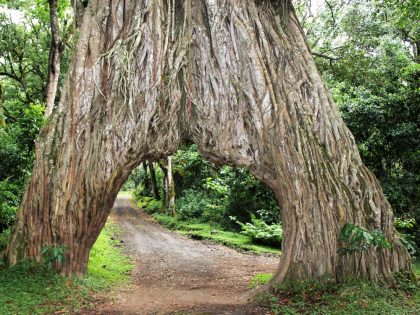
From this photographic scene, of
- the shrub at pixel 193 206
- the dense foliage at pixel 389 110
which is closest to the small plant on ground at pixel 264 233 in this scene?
the dense foliage at pixel 389 110

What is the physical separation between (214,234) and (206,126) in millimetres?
7784

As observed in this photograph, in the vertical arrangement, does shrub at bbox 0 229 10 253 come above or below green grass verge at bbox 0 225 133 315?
above

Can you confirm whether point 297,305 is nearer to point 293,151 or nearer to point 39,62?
point 293,151

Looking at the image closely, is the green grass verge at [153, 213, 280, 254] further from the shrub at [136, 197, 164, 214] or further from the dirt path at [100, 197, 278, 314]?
the shrub at [136, 197, 164, 214]

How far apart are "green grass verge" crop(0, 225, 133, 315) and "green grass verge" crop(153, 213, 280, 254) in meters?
5.40

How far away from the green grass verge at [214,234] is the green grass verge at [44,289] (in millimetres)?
5401

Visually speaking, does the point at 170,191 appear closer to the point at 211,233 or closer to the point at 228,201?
the point at 228,201

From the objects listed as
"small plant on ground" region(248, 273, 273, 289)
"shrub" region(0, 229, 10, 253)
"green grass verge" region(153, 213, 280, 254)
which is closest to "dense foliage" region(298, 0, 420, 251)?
"green grass verge" region(153, 213, 280, 254)

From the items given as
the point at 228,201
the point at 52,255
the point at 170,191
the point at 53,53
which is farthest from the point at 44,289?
the point at 170,191

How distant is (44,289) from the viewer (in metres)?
6.39

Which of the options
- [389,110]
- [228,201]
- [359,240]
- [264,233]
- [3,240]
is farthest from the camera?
[228,201]

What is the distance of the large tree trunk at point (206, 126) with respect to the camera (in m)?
6.42

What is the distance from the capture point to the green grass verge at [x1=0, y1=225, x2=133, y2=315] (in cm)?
580

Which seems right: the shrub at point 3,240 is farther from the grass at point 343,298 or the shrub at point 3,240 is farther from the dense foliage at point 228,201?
the dense foliage at point 228,201
